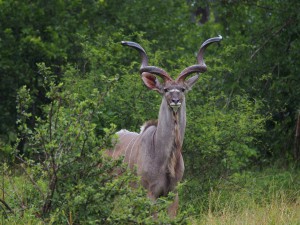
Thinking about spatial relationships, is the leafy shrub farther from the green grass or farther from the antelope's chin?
the antelope's chin

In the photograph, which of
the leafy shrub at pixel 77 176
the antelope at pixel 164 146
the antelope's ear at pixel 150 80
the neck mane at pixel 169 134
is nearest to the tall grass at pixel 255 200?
the antelope at pixel 164 146

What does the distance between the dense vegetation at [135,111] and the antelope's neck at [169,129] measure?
1.52 ft

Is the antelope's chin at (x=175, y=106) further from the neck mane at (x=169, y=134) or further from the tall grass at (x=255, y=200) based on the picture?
the tall grass at (x=255, y=200)

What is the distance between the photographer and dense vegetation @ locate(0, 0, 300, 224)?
5418mm

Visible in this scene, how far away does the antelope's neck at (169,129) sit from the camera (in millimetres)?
7094

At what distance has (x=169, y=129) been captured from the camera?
7.13 metres

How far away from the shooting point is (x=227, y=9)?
10789 millimetres

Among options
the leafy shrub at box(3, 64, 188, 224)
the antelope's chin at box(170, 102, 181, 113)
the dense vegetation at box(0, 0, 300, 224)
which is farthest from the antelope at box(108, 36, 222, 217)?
the leafy shrub at box(3, 64, 188, 224)

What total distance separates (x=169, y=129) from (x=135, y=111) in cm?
172

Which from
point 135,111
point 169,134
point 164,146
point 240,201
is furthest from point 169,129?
point 135,111

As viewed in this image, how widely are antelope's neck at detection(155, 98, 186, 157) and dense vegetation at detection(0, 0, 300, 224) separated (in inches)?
18.3

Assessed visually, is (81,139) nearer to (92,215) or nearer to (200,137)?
(92,215)

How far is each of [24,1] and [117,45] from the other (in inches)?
55.4

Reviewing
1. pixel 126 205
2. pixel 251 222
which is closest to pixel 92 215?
pixel 126 205
